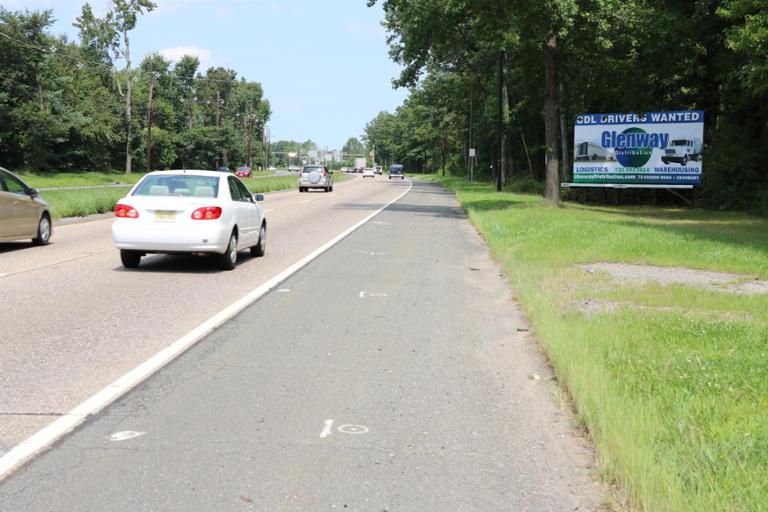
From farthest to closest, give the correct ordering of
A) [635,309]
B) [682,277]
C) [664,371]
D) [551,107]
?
[551,107] → [682,277] → [635,309] → [664,371]

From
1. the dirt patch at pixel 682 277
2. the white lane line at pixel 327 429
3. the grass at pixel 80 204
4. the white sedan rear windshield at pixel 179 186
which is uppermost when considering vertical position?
the white sedan rear windshield at pixel 179 186

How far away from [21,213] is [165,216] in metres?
4.43

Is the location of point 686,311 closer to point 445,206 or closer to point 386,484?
point 386,484

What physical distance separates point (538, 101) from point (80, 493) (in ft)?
115

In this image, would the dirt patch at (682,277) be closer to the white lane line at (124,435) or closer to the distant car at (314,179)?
the white lane line at (124,435)

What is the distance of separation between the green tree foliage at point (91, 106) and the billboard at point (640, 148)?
45437 millimetres

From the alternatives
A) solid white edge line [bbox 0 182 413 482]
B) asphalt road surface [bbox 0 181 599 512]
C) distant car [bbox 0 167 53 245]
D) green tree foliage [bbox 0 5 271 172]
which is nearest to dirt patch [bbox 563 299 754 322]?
asphalt road surface [bbox 0 181 599 512]

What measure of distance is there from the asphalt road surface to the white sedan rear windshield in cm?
314

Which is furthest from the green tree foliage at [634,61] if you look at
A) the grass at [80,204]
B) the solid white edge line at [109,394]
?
the solid white edge line at [109,394]

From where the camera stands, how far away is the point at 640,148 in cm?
3127

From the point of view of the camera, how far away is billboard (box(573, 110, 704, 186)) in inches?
1188

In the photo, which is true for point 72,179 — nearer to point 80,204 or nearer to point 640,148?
point 80,204

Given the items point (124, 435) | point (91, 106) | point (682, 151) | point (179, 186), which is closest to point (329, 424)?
point (124, 435)

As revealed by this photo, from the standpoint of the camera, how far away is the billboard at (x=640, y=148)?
30188 mm
